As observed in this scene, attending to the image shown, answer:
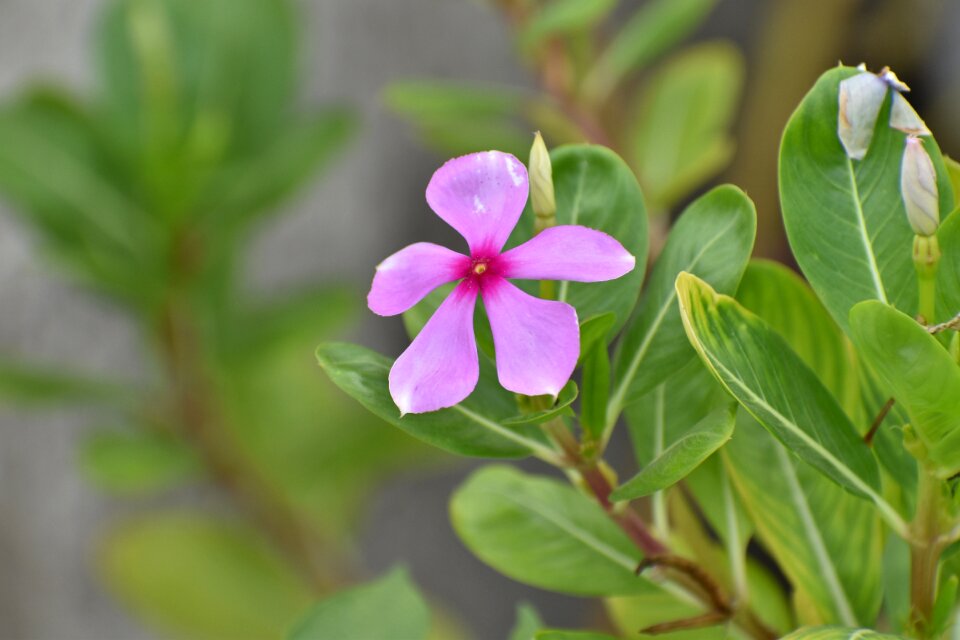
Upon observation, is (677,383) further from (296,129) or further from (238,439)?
(238,439)

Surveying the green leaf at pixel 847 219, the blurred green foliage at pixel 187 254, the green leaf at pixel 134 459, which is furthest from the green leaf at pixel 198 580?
the green leaf at pixel 847 219

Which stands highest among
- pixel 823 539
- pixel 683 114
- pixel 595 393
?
pixel 683 114

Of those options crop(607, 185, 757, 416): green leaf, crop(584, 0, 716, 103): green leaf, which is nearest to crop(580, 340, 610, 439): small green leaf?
crop(607, 185, 757, 416): green leaf

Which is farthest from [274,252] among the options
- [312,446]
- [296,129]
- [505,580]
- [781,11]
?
[781,11]

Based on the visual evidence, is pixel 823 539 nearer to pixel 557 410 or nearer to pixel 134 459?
pixel 557 410

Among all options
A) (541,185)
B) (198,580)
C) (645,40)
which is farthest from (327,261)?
(541,185)

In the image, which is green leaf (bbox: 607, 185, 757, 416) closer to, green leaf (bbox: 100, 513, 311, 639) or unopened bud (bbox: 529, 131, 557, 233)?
unopened bud (bbox: 529, 131, 557, 233)
